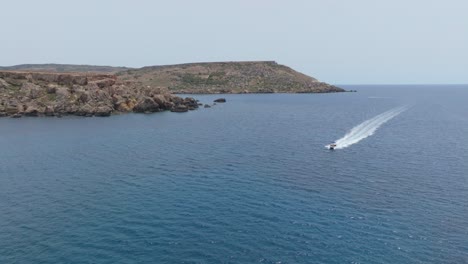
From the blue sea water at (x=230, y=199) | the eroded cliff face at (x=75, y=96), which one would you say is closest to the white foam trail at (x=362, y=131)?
the blue sea water at (x=230, y=199)

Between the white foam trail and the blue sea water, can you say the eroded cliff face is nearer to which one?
the blue sea water

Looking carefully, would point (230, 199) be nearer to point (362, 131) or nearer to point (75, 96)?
point (362, 131)

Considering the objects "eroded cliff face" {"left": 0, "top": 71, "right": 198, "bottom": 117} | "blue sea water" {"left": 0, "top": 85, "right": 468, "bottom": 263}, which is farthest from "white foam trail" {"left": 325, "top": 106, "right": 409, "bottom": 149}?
"eroded cliff face" {"left": 0, "top": 71, "right": 198, "bottom": 117}

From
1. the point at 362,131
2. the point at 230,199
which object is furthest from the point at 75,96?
the point at 230,199

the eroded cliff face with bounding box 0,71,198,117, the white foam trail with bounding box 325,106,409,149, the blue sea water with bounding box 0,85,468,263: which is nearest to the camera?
the blue sea water with bounding box 0,85,468,263

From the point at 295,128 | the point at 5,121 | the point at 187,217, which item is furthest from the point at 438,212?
the point at 5,121

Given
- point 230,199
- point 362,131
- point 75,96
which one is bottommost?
point 230,199

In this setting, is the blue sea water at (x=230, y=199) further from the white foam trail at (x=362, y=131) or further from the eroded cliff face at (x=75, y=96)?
the eroded cliff face at (x=75, y=96)
